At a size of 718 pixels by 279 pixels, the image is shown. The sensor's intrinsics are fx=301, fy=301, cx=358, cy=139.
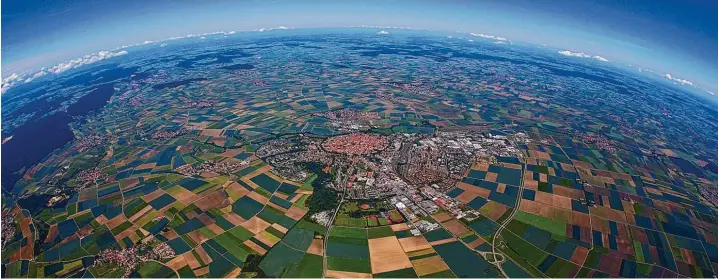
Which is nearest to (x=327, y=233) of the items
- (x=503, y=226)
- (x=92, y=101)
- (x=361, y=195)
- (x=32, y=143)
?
(x=361, y=195)

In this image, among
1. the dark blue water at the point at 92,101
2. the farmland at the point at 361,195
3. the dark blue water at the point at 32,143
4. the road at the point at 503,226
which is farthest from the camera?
the dark blue water at the point at 92,101

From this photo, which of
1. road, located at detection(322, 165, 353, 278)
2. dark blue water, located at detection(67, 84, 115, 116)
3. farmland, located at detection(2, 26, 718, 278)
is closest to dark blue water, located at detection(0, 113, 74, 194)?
farmland, located at detection(2, 26, 718, 278)

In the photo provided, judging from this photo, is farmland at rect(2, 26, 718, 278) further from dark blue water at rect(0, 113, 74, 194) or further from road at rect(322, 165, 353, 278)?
dark blue water at rect(0, 113, 74, 194)

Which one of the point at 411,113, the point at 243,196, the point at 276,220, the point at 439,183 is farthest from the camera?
the point at 411,113

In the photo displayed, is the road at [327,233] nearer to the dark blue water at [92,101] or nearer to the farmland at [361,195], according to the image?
the farmland at [361,195]

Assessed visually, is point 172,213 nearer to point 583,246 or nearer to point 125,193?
point 125,193

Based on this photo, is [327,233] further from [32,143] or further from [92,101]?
[92,101]

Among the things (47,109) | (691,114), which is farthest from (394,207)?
(691,114)

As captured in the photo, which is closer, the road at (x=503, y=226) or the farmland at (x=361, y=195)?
the road at (x=503, y=226)

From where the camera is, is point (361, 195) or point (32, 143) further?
point (32, 143)

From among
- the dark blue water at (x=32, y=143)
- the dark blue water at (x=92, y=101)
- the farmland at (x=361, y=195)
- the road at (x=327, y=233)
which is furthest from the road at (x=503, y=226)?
the dark blue water at (x=92, y=101)

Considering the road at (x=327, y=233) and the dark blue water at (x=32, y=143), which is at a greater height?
the road at (x=327, y=233)
